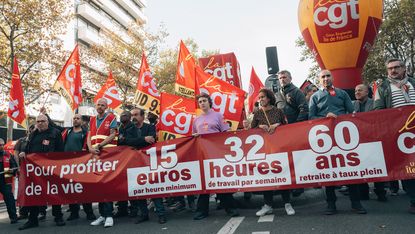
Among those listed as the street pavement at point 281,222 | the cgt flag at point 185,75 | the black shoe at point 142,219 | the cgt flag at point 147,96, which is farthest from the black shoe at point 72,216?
the cgt flag at point 185,75

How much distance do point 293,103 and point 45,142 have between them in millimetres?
4401

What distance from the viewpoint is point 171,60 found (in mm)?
33844

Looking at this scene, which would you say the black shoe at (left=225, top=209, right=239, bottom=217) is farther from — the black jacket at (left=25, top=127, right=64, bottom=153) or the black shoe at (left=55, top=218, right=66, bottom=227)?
the black jacket at (left=25, top=127, right=64, bottom=153)

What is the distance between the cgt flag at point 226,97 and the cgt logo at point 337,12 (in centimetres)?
584

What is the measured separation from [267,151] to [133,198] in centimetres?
229

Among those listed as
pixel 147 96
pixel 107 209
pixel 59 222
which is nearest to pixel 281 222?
pixel 107 209

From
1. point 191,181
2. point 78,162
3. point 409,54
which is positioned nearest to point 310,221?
point 191,181

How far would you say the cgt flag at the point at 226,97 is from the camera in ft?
26.2

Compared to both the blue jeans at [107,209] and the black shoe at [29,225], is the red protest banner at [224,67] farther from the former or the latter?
the black shoe at [29,225]

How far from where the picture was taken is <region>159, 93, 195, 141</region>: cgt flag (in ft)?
27.0

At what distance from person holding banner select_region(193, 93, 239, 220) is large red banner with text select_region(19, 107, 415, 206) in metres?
0.17

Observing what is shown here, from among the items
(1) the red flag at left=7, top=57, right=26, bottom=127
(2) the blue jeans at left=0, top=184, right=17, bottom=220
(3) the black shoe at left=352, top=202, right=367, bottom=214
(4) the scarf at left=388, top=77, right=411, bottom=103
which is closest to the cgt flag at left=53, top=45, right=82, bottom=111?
(1) the red flag at left=7, top=57, right=26, bottom=127

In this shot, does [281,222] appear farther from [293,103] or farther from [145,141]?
[145,141]

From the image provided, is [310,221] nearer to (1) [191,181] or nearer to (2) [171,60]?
(1) [191,181]
